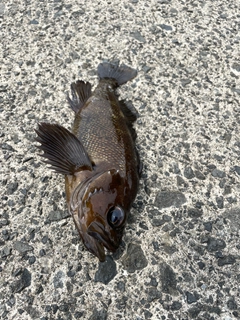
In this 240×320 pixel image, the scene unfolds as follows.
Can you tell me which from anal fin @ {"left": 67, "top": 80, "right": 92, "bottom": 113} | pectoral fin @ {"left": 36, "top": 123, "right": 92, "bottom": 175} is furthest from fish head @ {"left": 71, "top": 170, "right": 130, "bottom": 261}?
anal fin @ {"left": 67, "top": 80, "right": 92, "bottom": 113}

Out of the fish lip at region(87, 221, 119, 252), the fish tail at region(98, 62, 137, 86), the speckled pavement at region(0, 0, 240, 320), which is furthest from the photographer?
the fish tail at region(98, 62, 137, 86)

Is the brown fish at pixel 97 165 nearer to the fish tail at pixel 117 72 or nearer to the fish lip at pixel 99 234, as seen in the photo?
the fish lip at pixel 99 234

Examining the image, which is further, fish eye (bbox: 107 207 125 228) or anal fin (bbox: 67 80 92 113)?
anal fin (bbox: 67 80 92 113)

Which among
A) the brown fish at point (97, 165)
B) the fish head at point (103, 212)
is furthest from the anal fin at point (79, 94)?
the fish head at point (103, 212)

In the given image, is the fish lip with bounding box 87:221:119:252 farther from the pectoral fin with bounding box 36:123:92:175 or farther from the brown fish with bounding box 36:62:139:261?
the pectoral fin with bounding box 36:123:92:175

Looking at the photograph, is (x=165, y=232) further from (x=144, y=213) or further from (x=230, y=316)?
(x=230, y=316)

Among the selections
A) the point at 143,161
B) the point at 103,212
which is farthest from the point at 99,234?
the point at 143,161
